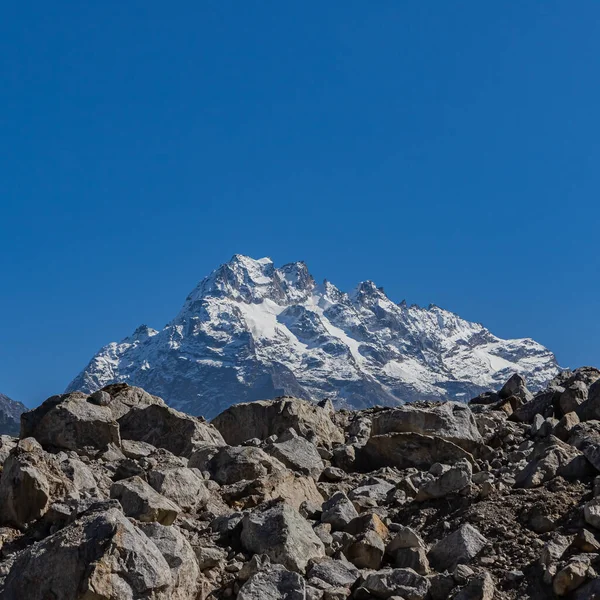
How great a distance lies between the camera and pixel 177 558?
39.7 ft

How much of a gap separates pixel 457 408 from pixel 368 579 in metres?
12.8

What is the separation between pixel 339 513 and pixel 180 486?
3017 mm

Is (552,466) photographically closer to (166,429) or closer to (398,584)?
(398,584)

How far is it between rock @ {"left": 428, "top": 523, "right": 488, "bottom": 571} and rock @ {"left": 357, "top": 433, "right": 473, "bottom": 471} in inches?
281

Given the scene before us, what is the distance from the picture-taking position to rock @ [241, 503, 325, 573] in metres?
13.3

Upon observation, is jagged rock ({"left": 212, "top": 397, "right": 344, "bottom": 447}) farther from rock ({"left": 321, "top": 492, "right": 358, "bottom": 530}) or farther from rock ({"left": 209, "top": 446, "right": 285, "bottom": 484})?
rock ({"left": 321, "top": 492, "right": 358, "bottom": 530})

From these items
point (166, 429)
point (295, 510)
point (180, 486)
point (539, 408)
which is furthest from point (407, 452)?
point (295, 510)

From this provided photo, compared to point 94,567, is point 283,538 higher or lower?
higher

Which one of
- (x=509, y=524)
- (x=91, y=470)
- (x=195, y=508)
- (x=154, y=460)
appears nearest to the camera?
(x=509, y=524)

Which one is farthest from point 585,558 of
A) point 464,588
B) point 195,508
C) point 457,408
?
point 457,408

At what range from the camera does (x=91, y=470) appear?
17.3 meters

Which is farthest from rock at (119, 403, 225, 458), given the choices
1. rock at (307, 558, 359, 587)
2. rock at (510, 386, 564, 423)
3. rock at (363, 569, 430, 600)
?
rock at (363, 569, 430, 600)

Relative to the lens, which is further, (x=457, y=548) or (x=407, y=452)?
(x=407, y=452)

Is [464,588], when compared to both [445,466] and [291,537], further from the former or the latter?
[445,466]
